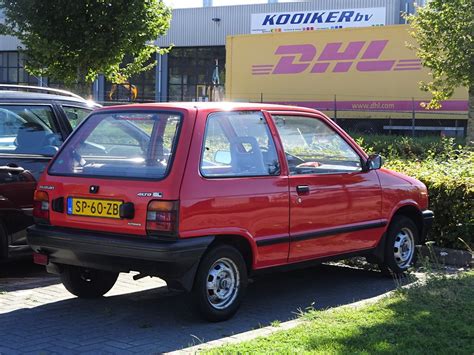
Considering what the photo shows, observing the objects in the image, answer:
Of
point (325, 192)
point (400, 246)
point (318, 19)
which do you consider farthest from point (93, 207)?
point (318, 19)

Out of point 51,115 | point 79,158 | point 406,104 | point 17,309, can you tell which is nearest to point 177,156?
point 79,158

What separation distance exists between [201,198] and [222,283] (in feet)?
2.45

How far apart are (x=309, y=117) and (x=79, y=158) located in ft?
7.11

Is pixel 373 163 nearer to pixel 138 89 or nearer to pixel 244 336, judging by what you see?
pixel 244 336

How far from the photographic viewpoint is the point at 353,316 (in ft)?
16.1

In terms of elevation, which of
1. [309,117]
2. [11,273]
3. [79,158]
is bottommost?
[11,273]

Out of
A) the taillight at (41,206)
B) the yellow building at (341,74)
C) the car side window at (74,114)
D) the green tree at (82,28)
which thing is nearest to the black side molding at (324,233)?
the taillight at (41,206)

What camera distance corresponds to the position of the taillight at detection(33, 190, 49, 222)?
5.28 m

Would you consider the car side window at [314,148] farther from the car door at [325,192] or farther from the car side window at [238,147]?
the car side window at [238,147]

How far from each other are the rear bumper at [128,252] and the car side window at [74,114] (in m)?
2.17

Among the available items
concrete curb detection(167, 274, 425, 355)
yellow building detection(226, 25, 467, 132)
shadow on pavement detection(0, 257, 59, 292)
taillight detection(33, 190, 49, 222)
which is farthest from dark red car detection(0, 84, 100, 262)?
yellow building detection(226, 25, 467, 132)

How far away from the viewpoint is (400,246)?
663cm

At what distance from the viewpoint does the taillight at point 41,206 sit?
5277 millimetres

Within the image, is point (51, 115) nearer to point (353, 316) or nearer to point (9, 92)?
point (9, 92)
